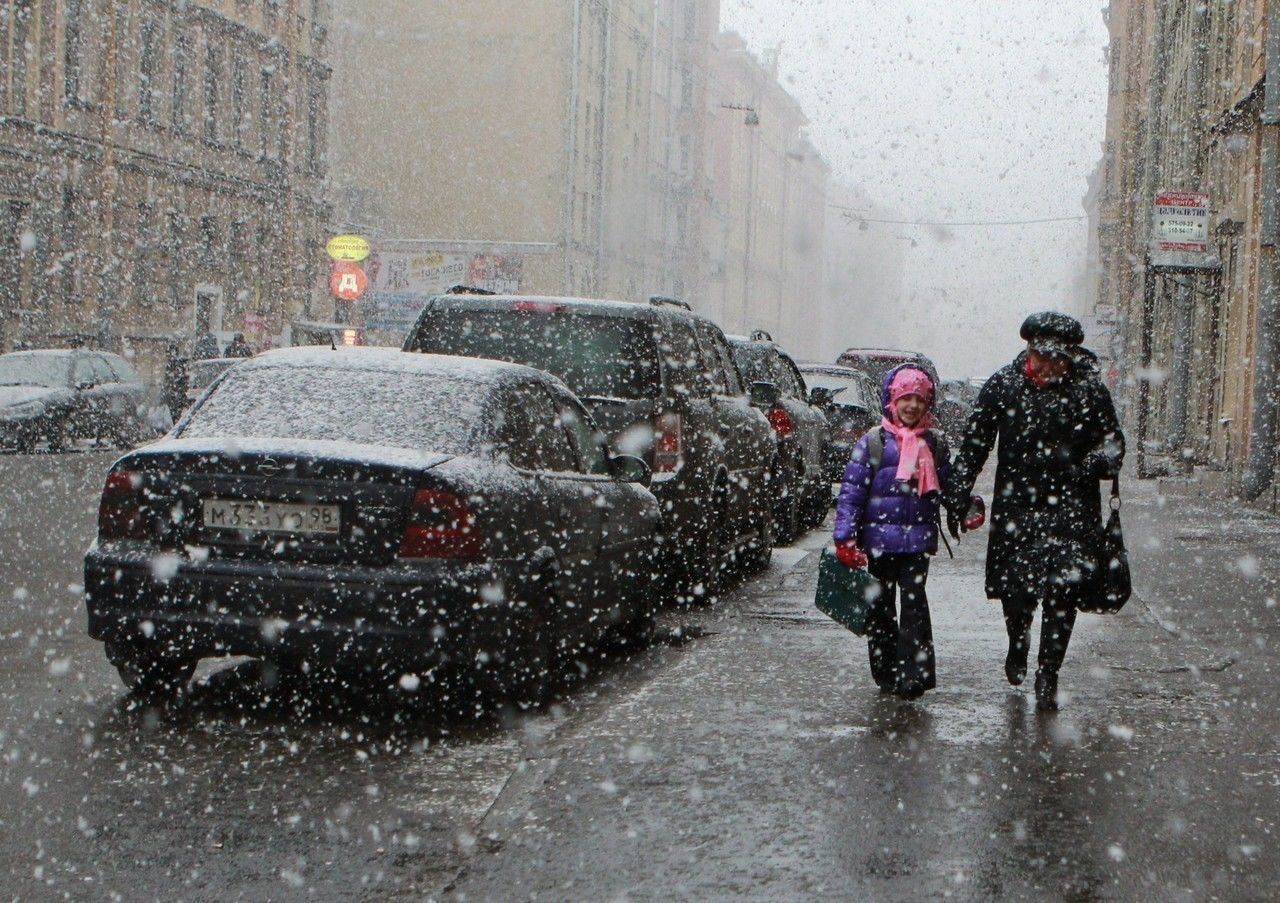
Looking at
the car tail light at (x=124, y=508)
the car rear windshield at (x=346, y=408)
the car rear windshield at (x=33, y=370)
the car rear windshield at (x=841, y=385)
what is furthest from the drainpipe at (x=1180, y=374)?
the car tail light at (x=124, y=508)

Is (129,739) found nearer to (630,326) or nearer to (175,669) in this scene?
(175,669)

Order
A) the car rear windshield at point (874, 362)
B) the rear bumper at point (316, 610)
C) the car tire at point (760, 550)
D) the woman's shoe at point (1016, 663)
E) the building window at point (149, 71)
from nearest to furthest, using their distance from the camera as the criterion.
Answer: the rear bumper at point (316, 610) → the woman's shoe at point (1016, 663) → the car tire at point (760, 550) → the car rear windshield at point (874, 362) → the building window at point (149, 71)

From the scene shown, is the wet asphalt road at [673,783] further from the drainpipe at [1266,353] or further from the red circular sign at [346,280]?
the red circular sign at [346,280]

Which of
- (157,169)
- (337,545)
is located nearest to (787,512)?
(337,545)

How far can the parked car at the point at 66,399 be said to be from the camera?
27391 millimetres

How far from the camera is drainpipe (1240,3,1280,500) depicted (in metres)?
21.5

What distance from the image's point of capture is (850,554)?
7562 millimetres

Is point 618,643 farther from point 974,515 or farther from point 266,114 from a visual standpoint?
point 266,114

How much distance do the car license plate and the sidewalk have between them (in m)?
1.14

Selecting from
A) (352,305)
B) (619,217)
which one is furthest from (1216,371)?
(619,217)

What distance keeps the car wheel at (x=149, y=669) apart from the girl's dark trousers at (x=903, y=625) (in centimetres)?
275

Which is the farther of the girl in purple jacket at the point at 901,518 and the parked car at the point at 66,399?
the parked car at the point at 66,399

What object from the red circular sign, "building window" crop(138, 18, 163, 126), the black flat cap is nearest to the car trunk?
the black flat cap

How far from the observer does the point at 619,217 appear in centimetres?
7200
